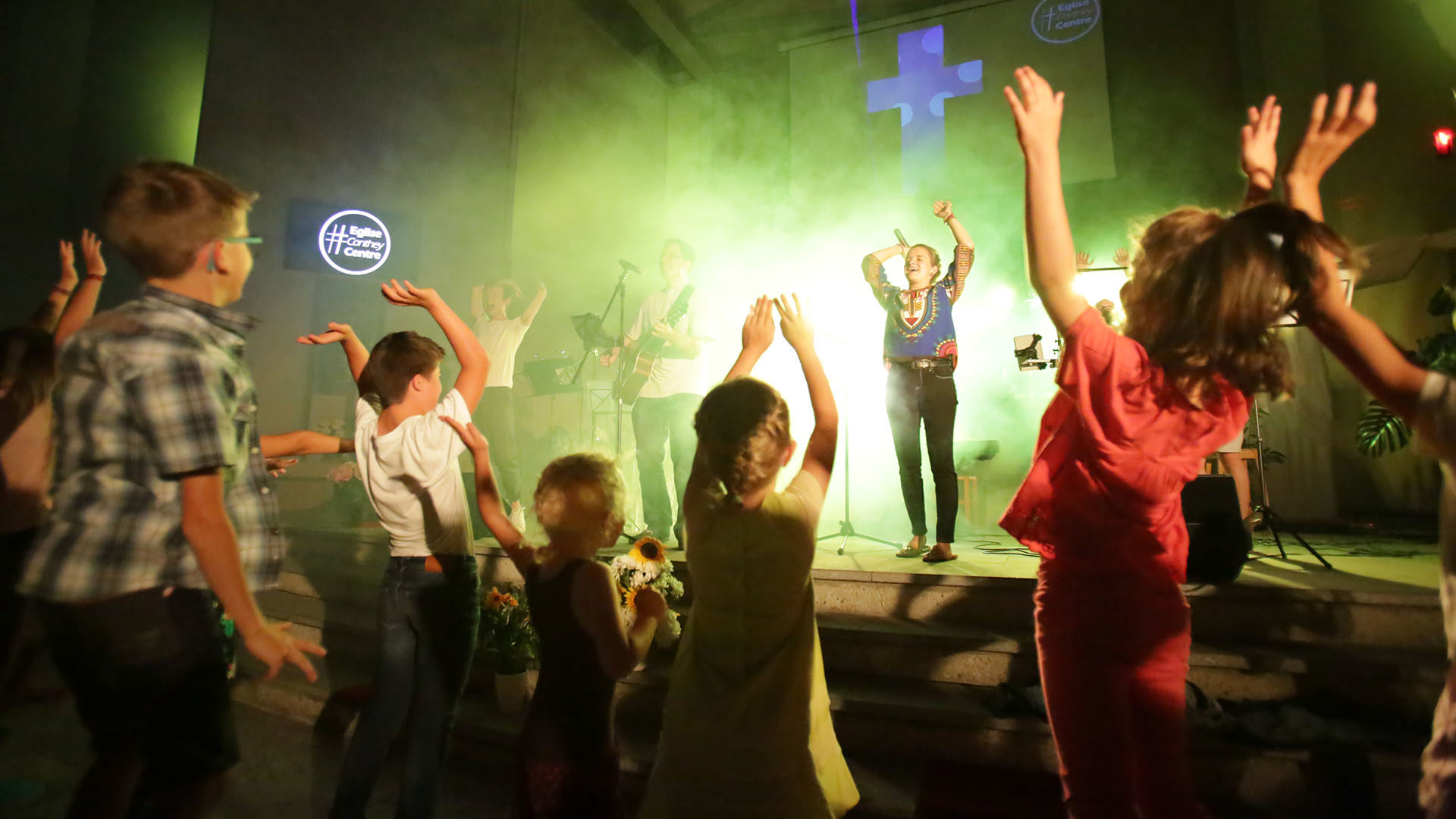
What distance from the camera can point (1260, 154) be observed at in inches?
50.5

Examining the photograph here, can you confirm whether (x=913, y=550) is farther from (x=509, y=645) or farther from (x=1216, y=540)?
(x=509, y=645)

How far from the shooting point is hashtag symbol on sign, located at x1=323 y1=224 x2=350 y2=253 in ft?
18.9

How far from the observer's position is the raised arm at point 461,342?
6.43ft

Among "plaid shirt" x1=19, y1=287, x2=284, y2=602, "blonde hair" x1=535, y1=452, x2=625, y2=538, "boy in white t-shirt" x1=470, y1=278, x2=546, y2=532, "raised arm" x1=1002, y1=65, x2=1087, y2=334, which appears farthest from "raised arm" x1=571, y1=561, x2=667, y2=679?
"boy in white t-shirt" x1=470, y1=278, x2=546, y2=532

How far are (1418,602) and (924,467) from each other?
436 centimetres

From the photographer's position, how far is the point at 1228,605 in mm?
2699

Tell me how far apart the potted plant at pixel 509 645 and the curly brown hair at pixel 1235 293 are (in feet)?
9.35

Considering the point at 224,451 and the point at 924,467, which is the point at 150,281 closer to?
the point at 224,451

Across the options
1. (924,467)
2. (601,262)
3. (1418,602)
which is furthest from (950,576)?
(601,262)

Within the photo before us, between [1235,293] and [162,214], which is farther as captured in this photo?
[162,214]

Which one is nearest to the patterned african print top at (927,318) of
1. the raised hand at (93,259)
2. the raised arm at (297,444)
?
the raised arm at (297,444)

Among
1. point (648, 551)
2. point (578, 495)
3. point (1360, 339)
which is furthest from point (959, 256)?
point (578, 495)

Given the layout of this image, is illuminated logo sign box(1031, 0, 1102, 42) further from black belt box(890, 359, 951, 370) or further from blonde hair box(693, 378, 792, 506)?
blonde hair box(693, 378, 792, 506)

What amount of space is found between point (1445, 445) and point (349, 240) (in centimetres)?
692
